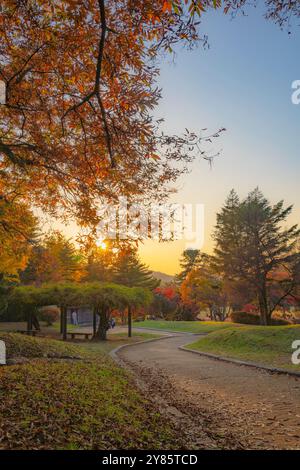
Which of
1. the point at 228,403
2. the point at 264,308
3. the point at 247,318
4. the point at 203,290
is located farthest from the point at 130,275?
the point at 228,403

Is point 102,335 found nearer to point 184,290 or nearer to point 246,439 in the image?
point 246,439

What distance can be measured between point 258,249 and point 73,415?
103 ft

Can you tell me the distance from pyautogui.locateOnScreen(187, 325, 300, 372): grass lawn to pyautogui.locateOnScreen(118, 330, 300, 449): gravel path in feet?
5.44

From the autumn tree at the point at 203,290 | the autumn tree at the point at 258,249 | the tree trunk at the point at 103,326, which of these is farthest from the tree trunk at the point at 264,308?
the tree trunk at the point at 103,326

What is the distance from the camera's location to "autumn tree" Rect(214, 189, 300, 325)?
34.2 m

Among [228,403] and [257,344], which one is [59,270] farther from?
[228,403]

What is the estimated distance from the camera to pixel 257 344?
663 inches

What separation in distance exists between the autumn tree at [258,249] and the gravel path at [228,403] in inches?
874

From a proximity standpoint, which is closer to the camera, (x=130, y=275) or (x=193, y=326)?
(x=193, y=326)

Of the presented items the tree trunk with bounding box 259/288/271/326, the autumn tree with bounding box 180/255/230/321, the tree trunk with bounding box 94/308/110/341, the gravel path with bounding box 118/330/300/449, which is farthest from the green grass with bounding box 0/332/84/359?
the autumn tree with bounding box 180/255/230/321

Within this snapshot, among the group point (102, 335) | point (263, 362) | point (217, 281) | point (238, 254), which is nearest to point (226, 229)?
point (238, 254)

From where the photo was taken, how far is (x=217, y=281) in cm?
5088

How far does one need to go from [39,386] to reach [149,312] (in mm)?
54713

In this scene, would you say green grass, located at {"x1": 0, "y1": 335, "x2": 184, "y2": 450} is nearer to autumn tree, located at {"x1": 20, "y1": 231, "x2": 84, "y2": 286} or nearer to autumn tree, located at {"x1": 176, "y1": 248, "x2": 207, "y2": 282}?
autumn tree, located at {"x1": 20, "y1": 231, "x2": 84, "y2": 286}
